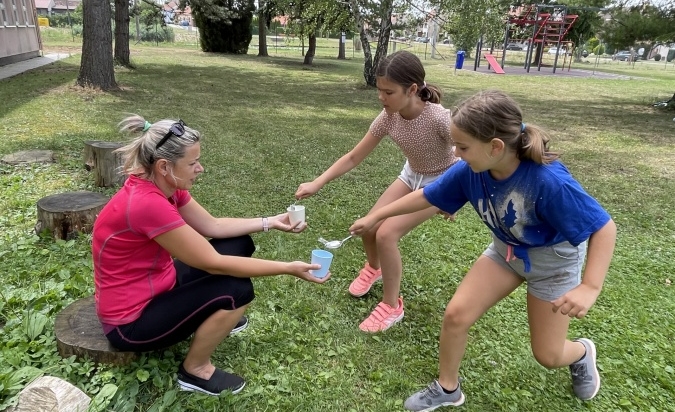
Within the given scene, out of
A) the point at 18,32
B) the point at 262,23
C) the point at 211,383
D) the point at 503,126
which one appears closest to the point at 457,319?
the point at 503,126

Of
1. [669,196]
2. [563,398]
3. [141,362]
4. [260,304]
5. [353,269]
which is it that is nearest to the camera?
[141,362]

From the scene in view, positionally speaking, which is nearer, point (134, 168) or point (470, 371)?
point (134, 168)

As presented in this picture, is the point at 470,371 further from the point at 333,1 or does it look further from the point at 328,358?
the point at 333,1

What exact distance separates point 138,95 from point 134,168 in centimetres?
965

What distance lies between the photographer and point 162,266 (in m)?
2.34

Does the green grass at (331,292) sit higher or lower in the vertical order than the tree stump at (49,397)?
lower

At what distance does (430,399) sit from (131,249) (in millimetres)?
1584

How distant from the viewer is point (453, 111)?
6.89ft

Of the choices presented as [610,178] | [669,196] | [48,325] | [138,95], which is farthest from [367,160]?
[138,95]

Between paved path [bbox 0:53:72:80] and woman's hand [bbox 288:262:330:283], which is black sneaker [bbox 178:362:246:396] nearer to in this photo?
woman's hand [bbox 288:262:330:283]

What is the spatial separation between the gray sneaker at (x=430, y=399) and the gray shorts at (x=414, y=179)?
1.24 metres

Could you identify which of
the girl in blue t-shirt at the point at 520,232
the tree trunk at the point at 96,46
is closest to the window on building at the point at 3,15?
the tree trunk at the point at 96,46

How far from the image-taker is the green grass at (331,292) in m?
2.51

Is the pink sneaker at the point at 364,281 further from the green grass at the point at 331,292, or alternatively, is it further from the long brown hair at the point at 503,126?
the long brown hair at the point at 503,126
